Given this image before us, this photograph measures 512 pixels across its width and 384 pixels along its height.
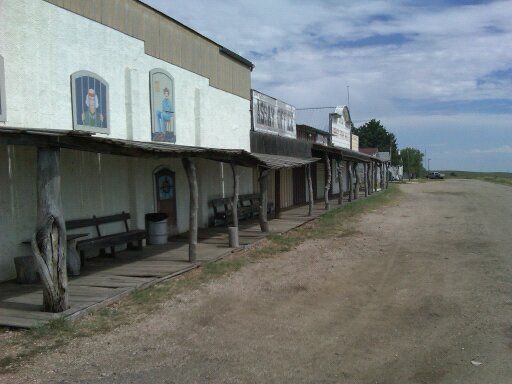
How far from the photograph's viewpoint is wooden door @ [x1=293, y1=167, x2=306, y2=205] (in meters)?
26.5

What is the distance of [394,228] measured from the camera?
16.3 meters

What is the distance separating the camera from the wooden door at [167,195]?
519 inches

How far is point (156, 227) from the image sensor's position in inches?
486

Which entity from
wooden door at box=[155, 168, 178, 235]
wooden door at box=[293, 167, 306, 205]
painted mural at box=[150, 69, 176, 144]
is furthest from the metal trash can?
wooden door at box=[293, 167, 306, 205]

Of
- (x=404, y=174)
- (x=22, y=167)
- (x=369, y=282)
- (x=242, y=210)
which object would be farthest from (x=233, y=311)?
(x=404, y=174)

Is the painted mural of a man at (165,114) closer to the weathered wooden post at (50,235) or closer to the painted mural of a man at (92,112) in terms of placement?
the painted mural of a man at (92,112)

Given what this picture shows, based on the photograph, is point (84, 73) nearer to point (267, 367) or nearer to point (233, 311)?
point (233, 311)

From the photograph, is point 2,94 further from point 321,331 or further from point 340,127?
point 340,127

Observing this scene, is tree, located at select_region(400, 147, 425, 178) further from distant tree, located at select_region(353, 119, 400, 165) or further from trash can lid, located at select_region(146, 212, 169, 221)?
trash can lid, located at select_region(146, 212, 169, 221)

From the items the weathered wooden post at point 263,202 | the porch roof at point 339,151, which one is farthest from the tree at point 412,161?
Answer: the weathered wooden post at point 263,202

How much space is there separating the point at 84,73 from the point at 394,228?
35.3ft

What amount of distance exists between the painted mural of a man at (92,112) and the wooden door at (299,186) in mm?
16899

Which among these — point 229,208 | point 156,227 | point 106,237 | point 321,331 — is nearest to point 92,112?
point 106,237

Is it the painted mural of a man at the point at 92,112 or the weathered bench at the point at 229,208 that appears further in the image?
the weathered bench at the point at 229,208
